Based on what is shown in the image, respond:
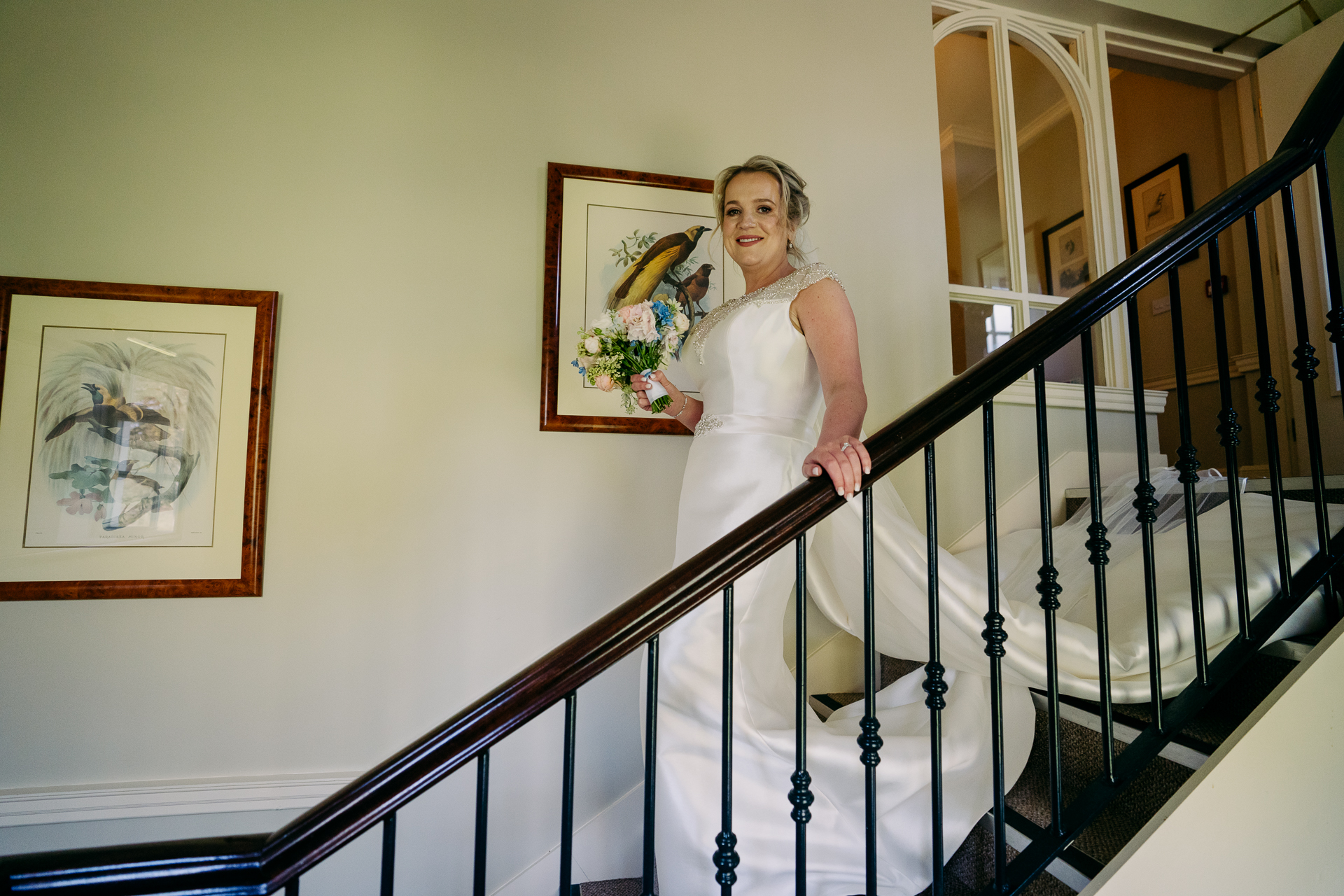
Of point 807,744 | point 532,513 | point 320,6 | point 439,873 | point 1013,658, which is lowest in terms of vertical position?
point 439,873

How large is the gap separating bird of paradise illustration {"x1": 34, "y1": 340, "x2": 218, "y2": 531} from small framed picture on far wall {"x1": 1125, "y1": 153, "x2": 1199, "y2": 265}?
14.7 feet

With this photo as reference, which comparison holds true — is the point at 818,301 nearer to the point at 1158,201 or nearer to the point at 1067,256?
the point at 1067,256

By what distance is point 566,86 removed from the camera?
8.34 ft

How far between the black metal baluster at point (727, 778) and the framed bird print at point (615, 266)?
53.7 inches

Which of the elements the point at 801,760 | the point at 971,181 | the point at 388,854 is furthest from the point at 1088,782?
the point at 971,181

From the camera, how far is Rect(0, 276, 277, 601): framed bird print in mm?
2086

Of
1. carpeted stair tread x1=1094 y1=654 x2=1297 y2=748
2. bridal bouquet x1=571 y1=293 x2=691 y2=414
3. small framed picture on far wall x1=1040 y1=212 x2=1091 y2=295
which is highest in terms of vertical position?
small framed picture on far wall x1=1040 y1=212 x2=1091 y2=295

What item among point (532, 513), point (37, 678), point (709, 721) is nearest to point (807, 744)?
point (709, 721)

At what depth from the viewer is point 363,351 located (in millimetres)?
2324

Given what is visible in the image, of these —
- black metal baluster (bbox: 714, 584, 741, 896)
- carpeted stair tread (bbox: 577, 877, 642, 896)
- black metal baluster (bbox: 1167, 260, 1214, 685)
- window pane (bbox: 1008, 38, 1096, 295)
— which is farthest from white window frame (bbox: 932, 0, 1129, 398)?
carpeted stair tread (bbox: 577, 877, 642, 896)

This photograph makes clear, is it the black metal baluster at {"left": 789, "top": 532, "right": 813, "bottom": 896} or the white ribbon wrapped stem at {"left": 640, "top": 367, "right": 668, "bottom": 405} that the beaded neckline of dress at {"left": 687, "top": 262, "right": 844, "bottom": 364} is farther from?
the black metal baluster at {"left": 789, "top": 532, "right": 813, "bottom": 896}

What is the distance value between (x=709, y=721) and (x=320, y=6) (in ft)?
8.38

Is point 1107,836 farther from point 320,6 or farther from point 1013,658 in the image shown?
point 320,6

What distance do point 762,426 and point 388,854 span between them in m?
1.15
